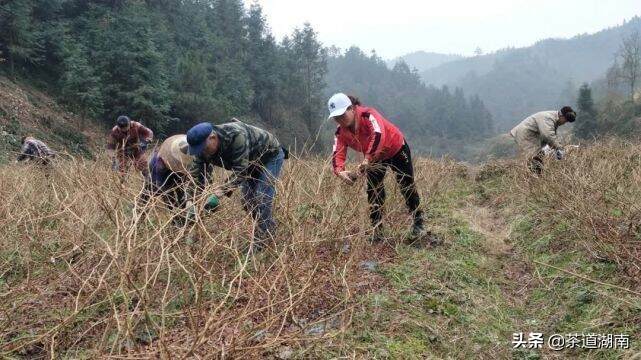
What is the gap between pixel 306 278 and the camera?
87.9 inches

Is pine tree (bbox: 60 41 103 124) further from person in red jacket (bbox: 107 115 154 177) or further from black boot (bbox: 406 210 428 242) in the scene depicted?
black boot (bbox: 406 210 428 242)

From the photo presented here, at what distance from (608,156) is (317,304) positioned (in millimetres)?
4663

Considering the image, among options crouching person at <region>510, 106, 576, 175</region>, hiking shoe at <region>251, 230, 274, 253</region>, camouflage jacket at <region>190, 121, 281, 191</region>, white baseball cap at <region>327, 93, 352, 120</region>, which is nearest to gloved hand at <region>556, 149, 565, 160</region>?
crouching person at <region>510, 106, 576, 175</region>

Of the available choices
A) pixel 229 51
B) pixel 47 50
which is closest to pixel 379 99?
pixel 229 51

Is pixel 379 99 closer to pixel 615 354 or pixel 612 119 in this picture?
pixel 612 119

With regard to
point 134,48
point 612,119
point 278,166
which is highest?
point 134,48

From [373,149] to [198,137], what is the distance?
1312 mm

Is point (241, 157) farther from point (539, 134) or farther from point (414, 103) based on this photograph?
point (414, 103)

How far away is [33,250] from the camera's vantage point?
3.05 metres

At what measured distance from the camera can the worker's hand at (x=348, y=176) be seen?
3.48 metres

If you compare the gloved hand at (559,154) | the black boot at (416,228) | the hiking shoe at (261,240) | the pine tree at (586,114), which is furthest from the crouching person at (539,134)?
the pine tree at (586,114)

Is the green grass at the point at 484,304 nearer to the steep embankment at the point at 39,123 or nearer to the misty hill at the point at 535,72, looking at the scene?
the steep embankment at the point at 39,123

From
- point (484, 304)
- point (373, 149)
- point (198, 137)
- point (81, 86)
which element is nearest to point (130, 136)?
point (198, 137)

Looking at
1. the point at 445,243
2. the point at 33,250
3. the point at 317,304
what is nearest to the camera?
the point at 317,304
